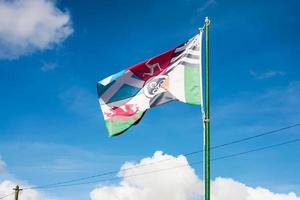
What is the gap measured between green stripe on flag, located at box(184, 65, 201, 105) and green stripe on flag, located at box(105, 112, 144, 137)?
167cm

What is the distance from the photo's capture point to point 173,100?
1552cm

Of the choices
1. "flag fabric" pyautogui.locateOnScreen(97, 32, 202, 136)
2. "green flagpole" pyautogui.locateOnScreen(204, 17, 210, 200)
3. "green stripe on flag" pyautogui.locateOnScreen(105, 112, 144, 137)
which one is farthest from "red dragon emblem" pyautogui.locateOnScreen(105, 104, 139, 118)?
"green flagpole" pyautogui.locateOnScreen(204, 17, 210, 200)

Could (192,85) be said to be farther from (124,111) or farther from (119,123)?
(119,123)

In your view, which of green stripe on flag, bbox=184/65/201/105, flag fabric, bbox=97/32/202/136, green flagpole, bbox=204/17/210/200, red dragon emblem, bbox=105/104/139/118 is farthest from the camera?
red dragon emblem, bbox=105/104/139/118

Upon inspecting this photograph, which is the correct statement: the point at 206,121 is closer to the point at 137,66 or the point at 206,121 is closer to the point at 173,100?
the point at 173,100

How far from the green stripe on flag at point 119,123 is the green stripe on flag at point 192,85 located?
1668 mm

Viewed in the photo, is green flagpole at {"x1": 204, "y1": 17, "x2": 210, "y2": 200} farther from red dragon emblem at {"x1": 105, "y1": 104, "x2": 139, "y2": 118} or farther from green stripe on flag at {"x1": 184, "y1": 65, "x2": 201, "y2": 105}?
red dragon emblem at {"x1": 105, "y1": 104, "x2": 139, "y2": 118}

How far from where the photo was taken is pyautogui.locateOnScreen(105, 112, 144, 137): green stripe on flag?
15.6 m

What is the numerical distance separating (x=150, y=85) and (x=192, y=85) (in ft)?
5.22

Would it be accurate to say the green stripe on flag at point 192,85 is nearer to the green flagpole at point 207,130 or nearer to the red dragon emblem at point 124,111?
the green flagpole at point 207,130

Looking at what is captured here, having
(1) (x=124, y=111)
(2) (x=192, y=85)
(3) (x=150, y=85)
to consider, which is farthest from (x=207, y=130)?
(1) (x=124, y=111)

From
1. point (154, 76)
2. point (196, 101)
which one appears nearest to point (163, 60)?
point (154, 76)

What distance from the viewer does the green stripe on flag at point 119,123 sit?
51.1 ft

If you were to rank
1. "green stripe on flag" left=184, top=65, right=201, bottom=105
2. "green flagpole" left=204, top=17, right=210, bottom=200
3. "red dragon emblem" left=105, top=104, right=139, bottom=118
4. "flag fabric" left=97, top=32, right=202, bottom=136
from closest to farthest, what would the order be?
"green flagpole" left=204, top=17, right=210, bottom=200
"green stripe on flag" left=184, top=65, right=201, bottom=105
"flag fabric" left=97, top=32, right=202, bottom=136
"red dragon emblem" left=105, top=104, right=139, bottom=118
